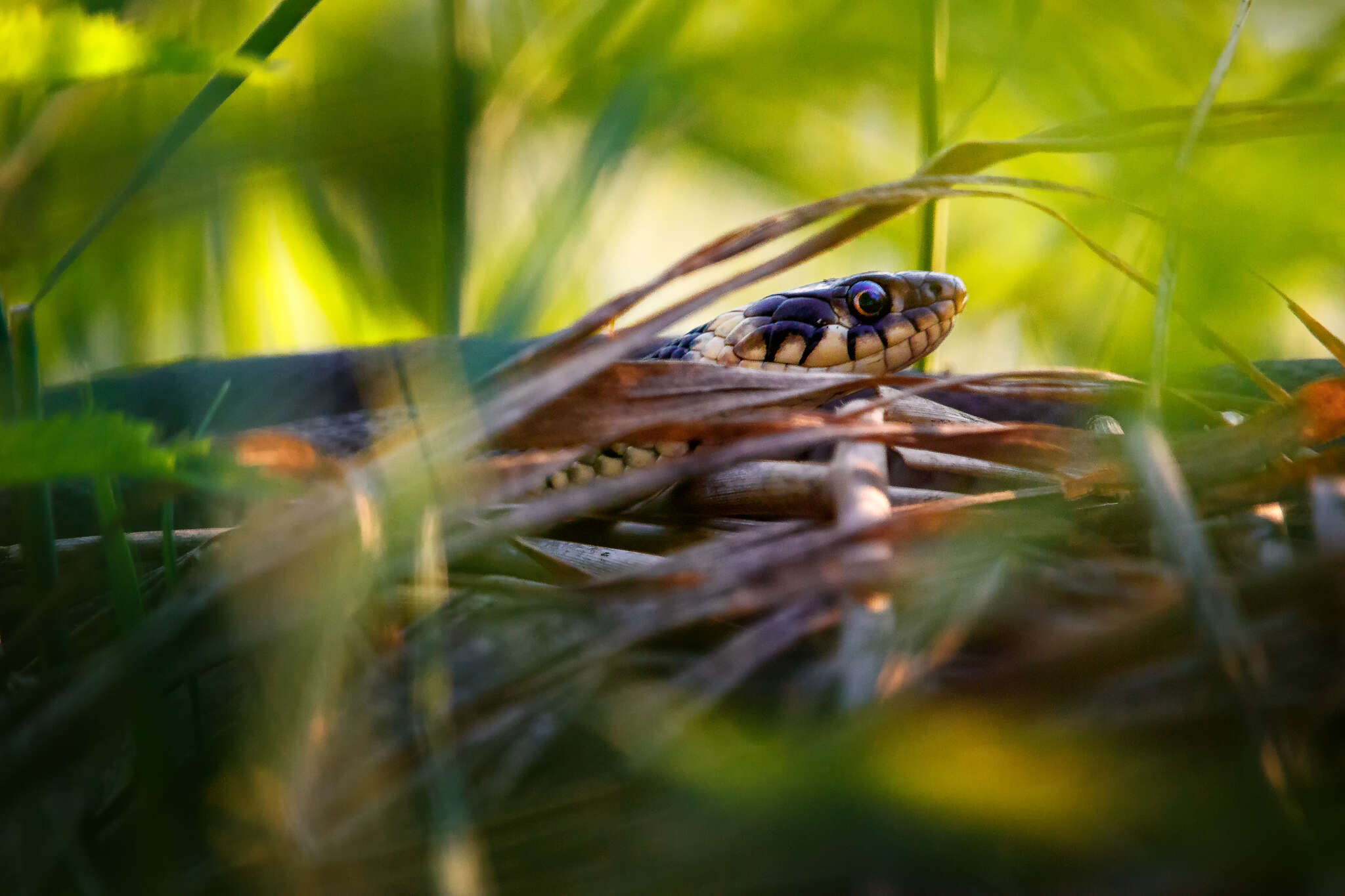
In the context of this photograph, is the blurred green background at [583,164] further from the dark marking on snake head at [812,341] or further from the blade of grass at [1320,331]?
the dark marking on snake head at [812,341]

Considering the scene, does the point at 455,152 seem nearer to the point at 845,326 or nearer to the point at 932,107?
the point at 932,107

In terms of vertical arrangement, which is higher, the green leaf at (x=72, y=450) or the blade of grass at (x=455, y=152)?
the blade of grass at (x=455, y=152)

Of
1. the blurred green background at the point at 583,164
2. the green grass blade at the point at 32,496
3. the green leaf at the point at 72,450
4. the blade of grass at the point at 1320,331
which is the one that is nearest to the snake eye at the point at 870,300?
the blurred green background at the point at 583,164

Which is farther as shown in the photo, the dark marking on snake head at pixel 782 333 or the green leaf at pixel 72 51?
the dark marking on snake head at pixel 782 333

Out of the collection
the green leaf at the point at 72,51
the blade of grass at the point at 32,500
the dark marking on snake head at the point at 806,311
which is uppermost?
the green leaf at the point at 72,51

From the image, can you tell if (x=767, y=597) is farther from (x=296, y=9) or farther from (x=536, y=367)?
(x=296, y=9)

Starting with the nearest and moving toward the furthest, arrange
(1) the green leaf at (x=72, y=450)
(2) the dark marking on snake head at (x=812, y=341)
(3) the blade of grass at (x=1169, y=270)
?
(1) the green leaf at (x=72, y=450) → (3) the blade of grass at (x=1169, y=270) → (2) the dark marking on snake head at (x=812, y=341)

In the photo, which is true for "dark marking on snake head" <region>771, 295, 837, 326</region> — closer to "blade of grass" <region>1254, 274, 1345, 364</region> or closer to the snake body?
the snake body

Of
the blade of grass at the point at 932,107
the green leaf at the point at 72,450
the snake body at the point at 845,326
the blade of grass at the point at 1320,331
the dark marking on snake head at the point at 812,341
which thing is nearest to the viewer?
the green leaf at the point at 72,450
